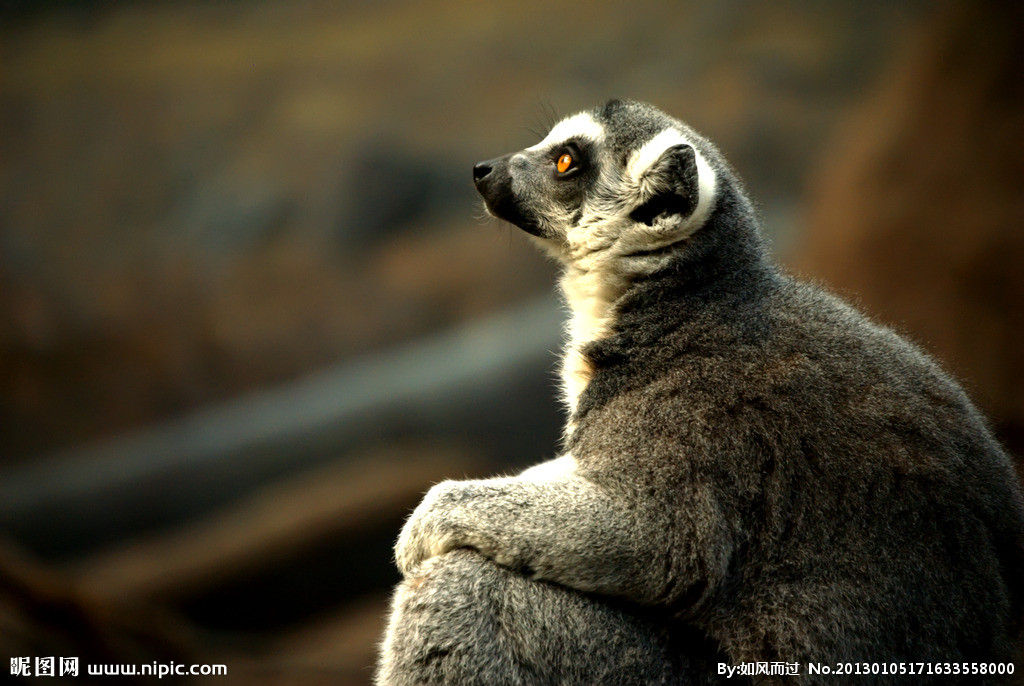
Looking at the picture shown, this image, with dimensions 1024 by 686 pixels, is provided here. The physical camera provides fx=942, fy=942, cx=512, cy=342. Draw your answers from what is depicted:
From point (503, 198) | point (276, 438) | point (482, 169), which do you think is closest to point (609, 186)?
point (503, 198)

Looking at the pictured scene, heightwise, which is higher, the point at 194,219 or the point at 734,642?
the point at 194,219

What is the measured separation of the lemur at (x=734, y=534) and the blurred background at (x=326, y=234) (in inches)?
192

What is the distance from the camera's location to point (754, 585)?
303 cm

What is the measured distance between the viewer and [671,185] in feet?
11.4

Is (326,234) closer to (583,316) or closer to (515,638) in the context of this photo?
(583,316)

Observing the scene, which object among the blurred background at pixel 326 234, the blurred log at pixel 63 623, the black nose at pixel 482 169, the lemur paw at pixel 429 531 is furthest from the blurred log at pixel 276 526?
the lemur paw at pixel 429 531

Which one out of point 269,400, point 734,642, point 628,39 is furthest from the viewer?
point 628,39

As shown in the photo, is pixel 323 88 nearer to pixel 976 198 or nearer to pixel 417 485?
pixel 417 485

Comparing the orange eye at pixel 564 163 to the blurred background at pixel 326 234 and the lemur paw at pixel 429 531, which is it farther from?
the blurred background at pixel 326 234

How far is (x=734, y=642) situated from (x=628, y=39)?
31.2 feet

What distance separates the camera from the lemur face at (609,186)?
3.48 metres

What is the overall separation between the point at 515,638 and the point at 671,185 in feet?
5.57

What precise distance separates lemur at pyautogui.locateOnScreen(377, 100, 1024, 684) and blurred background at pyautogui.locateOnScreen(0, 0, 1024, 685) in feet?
16.0

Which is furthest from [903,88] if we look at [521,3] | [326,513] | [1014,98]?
[326,513]
